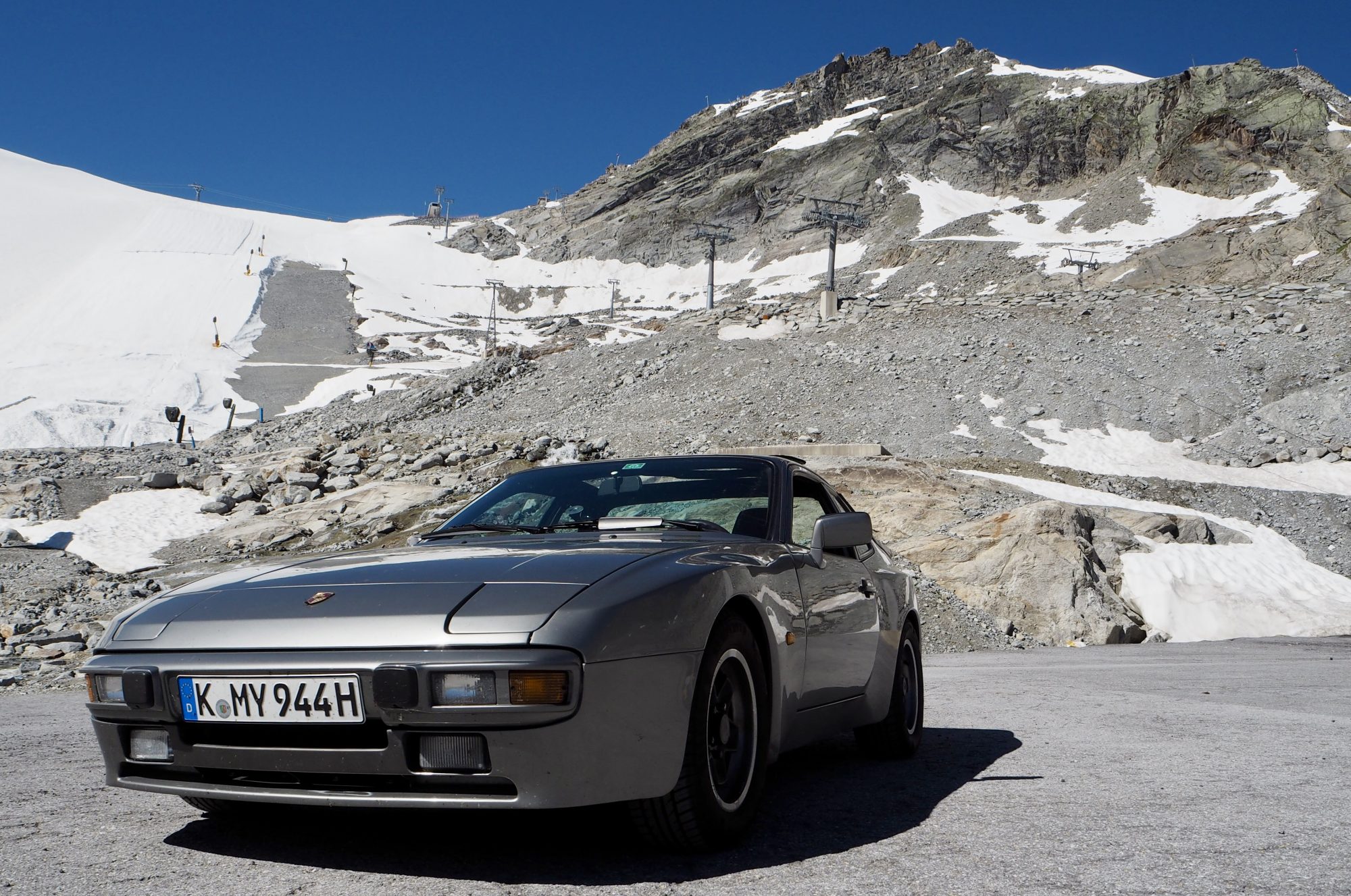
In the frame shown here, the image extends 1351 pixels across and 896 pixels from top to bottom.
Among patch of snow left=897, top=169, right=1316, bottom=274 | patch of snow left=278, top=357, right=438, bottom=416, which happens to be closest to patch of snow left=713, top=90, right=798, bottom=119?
patch of snow left=897, top=169, right=1316, bottom=274

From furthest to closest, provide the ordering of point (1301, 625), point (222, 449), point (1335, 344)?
point (222, 449), point (1335, 344), point (1301, 625)

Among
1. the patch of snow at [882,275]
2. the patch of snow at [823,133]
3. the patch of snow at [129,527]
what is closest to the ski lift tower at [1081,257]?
the patch of snow at [882,275]

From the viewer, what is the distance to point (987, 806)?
13.3 feet

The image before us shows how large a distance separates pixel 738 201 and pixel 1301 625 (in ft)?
362

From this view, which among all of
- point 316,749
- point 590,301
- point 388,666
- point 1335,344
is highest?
point 590,301

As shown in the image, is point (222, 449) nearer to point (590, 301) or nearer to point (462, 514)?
point (462, 514)

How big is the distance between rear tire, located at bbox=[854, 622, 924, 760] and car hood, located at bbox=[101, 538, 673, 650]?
6.63 feet

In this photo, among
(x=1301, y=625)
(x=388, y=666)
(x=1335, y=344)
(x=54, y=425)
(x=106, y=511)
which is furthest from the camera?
(x=54, y=425)

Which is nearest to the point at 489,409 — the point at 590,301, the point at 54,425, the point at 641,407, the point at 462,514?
the point at 641,407

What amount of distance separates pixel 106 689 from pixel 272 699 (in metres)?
0.66

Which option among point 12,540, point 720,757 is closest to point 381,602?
point 720,757

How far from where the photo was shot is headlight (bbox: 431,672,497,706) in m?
2.84

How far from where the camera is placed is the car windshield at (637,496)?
442 centimetres

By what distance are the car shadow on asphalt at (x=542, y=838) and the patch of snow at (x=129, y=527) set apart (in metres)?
21.5
